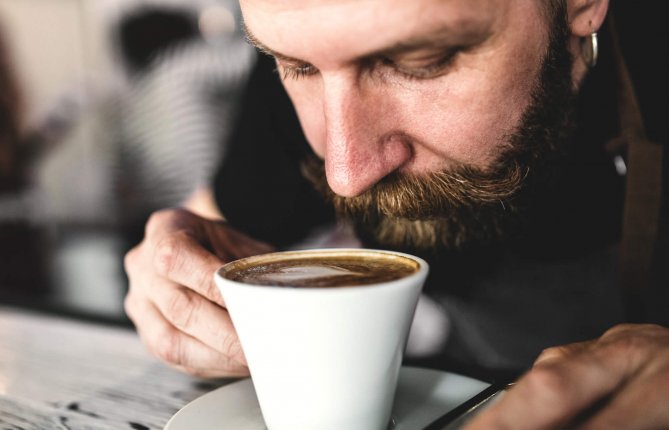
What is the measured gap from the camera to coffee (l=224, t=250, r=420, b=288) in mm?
617

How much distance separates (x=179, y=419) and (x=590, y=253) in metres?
0.97

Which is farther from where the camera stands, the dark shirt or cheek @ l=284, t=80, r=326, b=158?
the dark shirt

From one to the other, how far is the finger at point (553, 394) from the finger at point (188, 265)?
421 mm

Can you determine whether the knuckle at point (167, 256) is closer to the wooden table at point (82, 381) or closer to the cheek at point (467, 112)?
the wooden table at point (82, 381)

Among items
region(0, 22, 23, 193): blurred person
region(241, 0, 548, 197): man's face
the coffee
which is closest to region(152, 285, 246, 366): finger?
the coffee

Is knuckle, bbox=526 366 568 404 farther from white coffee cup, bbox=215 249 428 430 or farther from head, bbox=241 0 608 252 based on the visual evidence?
head, bbox=241 0 608 252

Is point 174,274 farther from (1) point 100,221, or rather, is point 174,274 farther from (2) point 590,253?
(1) point 100,221

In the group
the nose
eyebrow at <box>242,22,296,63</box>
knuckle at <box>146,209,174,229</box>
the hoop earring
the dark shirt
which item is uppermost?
eyebrow at <box>242,22,296,63</box>

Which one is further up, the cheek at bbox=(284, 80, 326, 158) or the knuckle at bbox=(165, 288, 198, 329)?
the cheek at bbox=(284, 80, 326, 158)

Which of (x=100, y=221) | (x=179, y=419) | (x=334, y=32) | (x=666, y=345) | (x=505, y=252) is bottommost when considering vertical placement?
(x=100, y=221)

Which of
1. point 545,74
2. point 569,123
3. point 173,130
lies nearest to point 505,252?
point 569,123

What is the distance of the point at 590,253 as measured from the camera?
129 cm

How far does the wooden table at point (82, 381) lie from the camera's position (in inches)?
27.9

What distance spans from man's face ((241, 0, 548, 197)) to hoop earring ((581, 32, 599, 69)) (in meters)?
0.20
